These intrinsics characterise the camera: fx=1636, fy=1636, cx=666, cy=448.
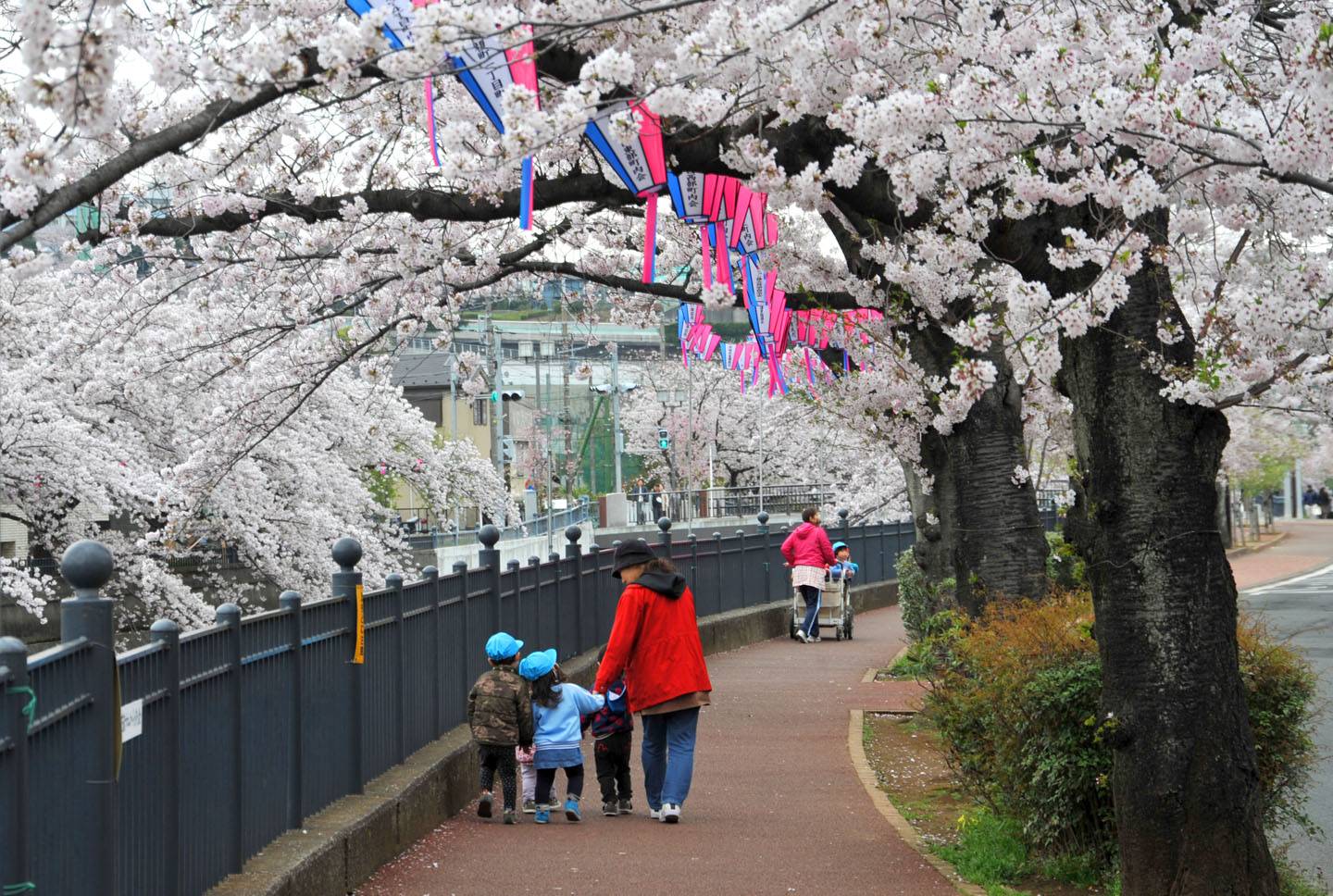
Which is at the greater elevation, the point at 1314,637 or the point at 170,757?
the point at 170,757

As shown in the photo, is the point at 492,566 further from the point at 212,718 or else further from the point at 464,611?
the point at 212,718

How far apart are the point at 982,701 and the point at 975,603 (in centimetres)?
381

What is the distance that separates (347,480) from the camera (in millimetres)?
25359

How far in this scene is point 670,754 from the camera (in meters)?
9.64

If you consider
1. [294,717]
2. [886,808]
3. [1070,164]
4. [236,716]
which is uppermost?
[1070,164]

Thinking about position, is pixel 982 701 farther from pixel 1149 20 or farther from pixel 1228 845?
pixel 1149 20

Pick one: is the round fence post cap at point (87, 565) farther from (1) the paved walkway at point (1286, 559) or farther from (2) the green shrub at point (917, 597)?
(1) the paved walkway at point (1286, 559)

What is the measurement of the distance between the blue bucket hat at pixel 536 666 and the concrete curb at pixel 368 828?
2.45ft

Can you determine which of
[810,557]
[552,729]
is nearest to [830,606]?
[810,557]

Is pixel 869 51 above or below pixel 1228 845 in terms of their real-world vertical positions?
above

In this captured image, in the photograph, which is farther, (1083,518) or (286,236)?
(286,236)


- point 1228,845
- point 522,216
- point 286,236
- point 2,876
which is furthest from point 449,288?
point 2,876

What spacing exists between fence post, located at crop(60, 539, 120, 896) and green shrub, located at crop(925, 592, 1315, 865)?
4010 mm

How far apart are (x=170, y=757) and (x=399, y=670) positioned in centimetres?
373
